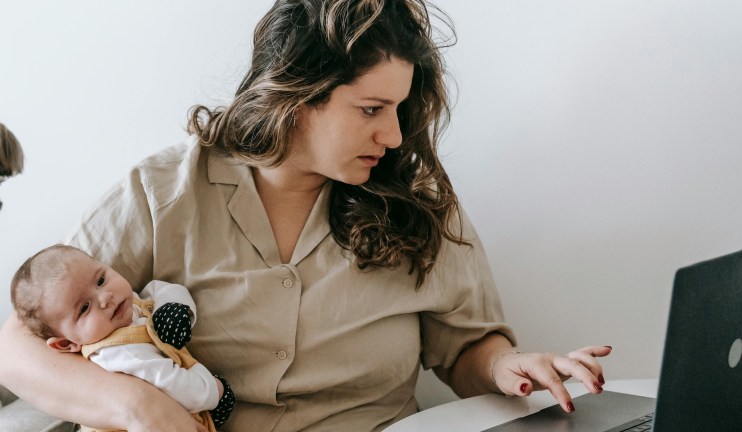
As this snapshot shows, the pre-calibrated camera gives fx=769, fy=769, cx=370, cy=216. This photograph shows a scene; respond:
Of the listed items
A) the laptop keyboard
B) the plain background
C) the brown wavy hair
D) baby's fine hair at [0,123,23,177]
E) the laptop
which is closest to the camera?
the laptop

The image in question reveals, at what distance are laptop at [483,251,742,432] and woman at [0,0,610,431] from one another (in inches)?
15.3

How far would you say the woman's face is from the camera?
4.48 feet

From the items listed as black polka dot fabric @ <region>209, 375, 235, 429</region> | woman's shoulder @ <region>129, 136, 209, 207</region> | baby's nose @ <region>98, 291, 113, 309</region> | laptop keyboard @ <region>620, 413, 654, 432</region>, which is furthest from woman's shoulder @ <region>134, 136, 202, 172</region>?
laptop keyboard @ <region>620, 413, 654, 432</region>

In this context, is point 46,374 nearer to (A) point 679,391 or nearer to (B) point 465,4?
(A) point 679,391

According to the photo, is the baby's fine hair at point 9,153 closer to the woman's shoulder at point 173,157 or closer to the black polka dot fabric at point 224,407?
the woman's shoulder at point 173,157

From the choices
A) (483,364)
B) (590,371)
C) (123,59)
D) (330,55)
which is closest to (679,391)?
(590,371)

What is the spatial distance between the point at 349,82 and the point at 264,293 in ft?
1.35

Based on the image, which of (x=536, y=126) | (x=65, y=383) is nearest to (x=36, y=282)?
(x=65, y=383)

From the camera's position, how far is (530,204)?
1.78 metres

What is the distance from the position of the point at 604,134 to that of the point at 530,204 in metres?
0.23

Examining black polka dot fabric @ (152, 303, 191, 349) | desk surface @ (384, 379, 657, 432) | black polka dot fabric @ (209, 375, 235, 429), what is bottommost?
black polka dot fabric @ (209, 375, 235, 429)

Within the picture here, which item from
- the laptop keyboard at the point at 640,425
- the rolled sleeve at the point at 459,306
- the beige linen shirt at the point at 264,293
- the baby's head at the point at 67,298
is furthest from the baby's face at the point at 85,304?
the laptop keyboard at the point at 640,425

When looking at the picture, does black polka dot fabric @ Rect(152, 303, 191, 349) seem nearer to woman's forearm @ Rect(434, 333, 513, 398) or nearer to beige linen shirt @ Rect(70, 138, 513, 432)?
beige linen shirt @ Rect(70, 138, 513, 432)

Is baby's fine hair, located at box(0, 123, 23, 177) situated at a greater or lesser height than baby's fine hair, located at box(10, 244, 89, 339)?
greater
